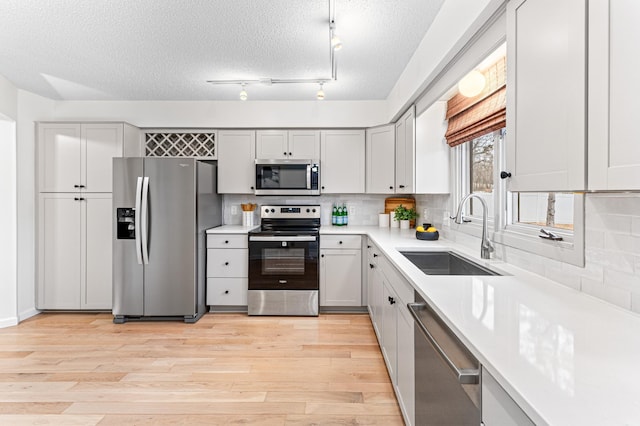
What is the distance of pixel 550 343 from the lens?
3.06ft

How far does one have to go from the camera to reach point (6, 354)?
9.67 ft

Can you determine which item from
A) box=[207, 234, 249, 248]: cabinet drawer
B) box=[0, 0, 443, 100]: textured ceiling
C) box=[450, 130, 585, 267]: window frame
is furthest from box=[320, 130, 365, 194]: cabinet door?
box=[450, 130, 585, 267]: window frame

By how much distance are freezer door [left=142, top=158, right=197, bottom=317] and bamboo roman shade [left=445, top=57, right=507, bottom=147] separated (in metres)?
2.46

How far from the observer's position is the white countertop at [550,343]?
66 centimetres

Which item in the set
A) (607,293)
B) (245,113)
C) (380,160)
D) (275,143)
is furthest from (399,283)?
(245,113)

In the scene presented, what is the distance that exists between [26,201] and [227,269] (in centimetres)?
214

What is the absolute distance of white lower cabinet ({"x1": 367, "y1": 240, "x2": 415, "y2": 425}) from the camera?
1802 mm

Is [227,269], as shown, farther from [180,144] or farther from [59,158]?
[59,158]

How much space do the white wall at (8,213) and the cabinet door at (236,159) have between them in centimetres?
197

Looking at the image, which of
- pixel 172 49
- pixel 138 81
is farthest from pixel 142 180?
pixel 172 49

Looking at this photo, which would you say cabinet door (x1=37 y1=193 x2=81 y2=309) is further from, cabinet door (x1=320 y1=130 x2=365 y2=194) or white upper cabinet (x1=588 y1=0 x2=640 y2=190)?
white upper cabinet (x1=588 y1=0 x2=640 y2=190)

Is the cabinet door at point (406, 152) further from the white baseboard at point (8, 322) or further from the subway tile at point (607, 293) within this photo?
the white baseboard at point (8, 322)

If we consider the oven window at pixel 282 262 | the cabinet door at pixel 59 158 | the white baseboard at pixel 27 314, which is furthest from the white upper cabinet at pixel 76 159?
the oven window at pixel 282 262

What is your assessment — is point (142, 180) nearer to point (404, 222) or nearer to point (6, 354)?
point (6, 354)
